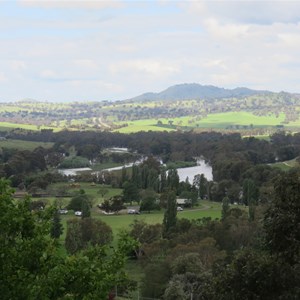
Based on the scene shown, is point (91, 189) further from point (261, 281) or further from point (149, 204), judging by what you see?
point (261, 281)

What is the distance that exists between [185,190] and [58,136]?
Result: 9599 cm

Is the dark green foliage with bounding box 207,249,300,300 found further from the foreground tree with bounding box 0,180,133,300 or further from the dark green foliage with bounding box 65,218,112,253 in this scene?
the dark green foliage with bounding box 65,218,112,253

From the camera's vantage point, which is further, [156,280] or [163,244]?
[163,244]

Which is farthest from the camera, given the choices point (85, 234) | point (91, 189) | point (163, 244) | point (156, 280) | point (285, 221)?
point (91, 189)

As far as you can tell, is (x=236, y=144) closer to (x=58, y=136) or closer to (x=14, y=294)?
(x=58, y=136)

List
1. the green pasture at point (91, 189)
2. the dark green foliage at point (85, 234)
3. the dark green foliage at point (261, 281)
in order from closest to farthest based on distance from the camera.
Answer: the dark green foliage at point (261, 281) < the dark green foliage at point (85, 234) < the green pasture at point (91, 189)

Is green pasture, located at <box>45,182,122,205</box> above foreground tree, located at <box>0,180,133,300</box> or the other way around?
the other way around

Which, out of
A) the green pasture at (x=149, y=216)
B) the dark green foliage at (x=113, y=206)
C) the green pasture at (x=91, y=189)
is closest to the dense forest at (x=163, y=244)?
the dark green foliage at (x=113, y=206)

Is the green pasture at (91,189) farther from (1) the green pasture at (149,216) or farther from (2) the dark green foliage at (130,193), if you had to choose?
(1) the green pasture at (149,216)

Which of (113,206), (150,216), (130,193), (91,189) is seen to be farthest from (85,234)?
(91,189)

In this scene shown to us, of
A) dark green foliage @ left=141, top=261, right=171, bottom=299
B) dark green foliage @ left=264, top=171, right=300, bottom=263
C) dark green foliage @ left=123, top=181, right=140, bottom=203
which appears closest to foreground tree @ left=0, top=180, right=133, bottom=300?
dark green foliage @ left=264, top=171, right=300, bottom=263

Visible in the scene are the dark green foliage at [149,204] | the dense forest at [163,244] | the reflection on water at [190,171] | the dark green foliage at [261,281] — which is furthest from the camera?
the reflection on water at [190,171]

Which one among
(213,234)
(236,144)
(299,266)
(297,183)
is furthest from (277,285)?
(236,144)

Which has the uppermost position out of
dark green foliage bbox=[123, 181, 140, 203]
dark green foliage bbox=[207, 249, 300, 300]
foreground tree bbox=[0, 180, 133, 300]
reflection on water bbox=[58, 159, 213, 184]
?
foreground tree bbox=[0, 180, 133, 300]
